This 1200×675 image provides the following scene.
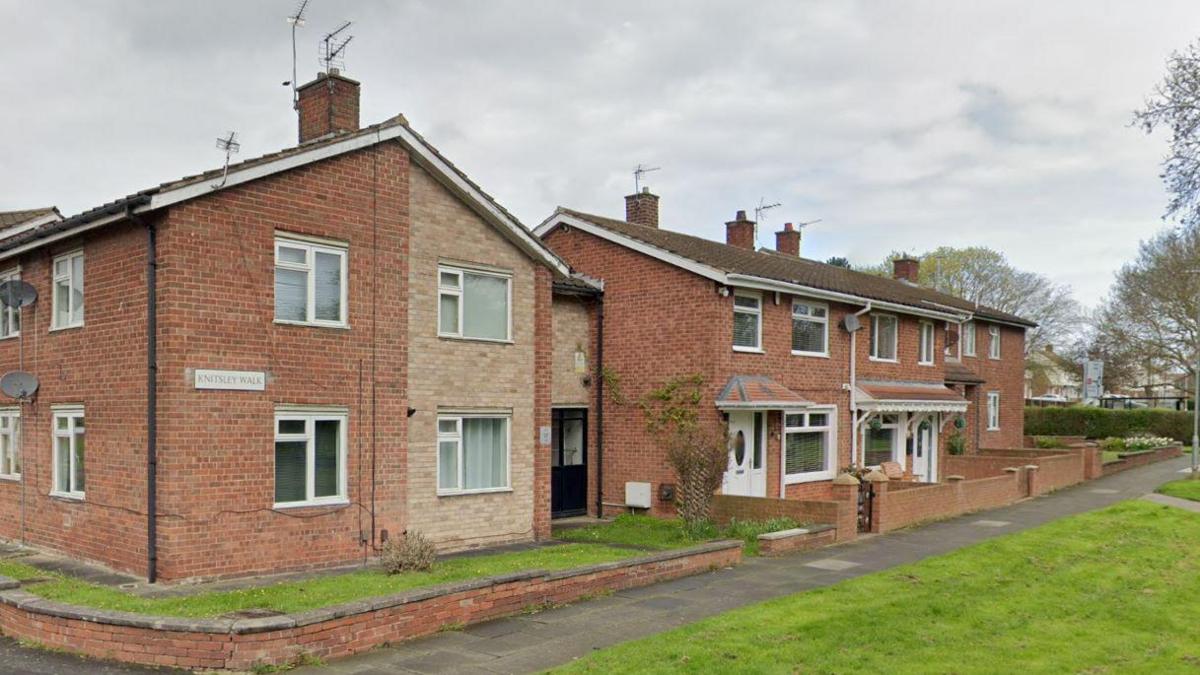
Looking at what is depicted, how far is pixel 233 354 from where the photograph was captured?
→ 11750 millimetres

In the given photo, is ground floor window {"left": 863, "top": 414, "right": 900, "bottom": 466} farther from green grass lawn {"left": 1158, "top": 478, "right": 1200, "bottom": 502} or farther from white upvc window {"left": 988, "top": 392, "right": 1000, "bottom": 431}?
white upvc window {"left": 988, "top": 392, "right": 1000, "bottom": 431}

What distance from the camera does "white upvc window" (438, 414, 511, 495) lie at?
14.4 metres

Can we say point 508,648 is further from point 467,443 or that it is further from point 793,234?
point 793,234

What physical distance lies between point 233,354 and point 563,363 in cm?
799

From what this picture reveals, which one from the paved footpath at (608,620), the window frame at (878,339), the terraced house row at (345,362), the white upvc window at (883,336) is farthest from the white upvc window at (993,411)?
the paved footpath at (608,620)

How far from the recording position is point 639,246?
18.5 metres

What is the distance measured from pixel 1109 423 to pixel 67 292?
43990mm

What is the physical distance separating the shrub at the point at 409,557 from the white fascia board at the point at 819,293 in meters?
8.28

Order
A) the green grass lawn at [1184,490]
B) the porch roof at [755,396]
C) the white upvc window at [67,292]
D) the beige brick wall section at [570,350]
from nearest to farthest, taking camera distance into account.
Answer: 1. the white upvc window at [67,292]
2. the porch roof at [755,396]
3. the beige brick wall section at [570,350]
4. the green grass lawn at [1184,490]

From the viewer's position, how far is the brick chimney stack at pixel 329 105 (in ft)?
47.5

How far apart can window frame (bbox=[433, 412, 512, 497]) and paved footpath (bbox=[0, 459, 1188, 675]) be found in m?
3.88

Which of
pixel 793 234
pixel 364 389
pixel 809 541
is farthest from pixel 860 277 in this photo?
pixel 364 389

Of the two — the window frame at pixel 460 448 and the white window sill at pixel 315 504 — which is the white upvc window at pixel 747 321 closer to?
the window frame at pixel 460 448

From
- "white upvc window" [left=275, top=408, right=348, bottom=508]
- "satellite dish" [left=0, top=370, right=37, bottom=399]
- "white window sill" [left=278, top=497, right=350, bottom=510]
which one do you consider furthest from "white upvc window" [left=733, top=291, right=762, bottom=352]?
"satellite dish" [left=0, top=370, right=37, bottom=399]
